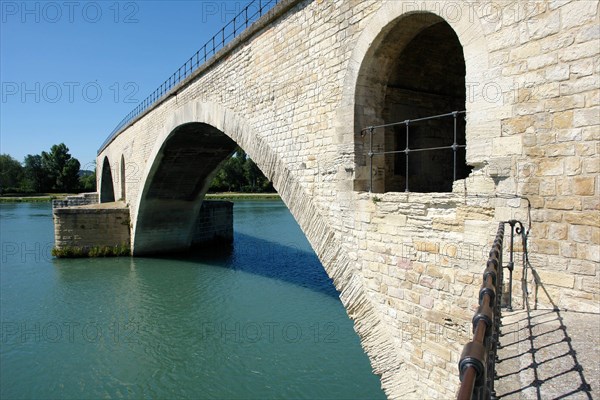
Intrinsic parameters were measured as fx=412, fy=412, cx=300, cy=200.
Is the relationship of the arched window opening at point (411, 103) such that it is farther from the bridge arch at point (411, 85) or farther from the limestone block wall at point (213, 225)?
the limestone block wall at point (213, 225)

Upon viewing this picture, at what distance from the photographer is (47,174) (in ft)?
209

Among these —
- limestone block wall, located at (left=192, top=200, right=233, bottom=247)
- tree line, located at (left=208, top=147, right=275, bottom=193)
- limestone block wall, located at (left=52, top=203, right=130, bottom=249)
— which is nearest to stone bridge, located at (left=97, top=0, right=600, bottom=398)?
limestone block wall, located at (left=52, top=203, right=130, bottom=249)

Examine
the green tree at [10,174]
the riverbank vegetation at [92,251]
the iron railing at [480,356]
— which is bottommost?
the riverbank vegetation at [92,251]

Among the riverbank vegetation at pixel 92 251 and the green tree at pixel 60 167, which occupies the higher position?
the green tree at pixel 60 167

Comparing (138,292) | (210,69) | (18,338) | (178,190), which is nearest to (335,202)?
(210,69)

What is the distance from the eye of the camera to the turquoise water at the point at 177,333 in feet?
23.1

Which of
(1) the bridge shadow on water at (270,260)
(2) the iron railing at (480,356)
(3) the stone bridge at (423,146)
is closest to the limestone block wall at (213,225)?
(1) the bridge shadow on water at (270,260)

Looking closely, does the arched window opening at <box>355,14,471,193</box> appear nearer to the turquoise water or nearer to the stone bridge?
the stone bridge

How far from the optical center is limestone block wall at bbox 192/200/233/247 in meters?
20.3

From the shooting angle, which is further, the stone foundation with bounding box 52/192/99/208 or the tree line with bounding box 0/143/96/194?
the tree line with bounding box 0/143/96/194

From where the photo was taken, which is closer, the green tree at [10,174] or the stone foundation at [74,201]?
the stone foundation at [74,201]

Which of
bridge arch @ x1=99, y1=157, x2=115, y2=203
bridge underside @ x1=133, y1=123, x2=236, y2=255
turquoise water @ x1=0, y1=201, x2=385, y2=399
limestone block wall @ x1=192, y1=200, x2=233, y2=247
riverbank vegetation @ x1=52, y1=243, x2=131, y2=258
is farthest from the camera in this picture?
bridge arch @ x1=99, y1=157, x2=115, y2=203

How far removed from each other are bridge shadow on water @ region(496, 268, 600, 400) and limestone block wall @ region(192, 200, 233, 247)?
18363 mm

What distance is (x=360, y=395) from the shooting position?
21.2 ft
